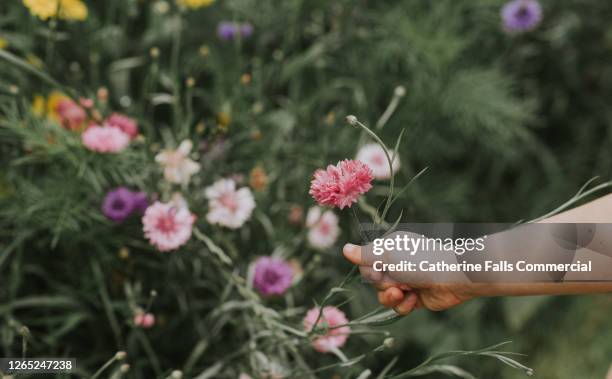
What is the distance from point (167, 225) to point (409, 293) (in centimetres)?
29

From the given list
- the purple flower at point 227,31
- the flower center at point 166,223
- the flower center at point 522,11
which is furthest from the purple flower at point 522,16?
the flower center at point 166,223

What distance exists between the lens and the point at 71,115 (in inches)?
34.7

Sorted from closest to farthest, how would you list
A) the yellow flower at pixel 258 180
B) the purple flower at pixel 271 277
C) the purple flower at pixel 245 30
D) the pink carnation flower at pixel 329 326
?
the pink carnation flower at pixel 329 326
the purple flower at pixel 271 277
the yellow flower at pixel 258 180
the purple flower at pixel 245 30

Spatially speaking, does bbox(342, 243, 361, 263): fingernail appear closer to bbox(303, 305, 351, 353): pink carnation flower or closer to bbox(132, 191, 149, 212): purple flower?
bbox(303, 305, 351, 353): pink carnation flower

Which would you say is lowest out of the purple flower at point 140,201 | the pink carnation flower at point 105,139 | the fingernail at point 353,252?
the fingernail at point 353,252

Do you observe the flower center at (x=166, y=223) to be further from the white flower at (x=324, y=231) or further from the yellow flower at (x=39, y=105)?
the yellow flower at (x=39, y=105)

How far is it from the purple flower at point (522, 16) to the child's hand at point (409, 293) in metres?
0.64

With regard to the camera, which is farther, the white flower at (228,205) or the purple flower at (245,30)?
the purple flower at (245,30)

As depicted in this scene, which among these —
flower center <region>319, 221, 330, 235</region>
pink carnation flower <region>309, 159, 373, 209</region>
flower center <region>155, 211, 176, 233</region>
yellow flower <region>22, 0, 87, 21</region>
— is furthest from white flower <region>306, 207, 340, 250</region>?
yellow flower <region>22, 0, 87, 21</region>

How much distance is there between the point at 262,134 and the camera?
1019 mm

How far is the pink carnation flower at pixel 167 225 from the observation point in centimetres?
70

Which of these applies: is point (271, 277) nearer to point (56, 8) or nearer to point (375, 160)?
point (375, 160)

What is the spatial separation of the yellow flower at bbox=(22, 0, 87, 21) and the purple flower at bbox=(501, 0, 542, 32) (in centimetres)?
70

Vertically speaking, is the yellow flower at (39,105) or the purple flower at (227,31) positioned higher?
the purple flower at (227,31)
